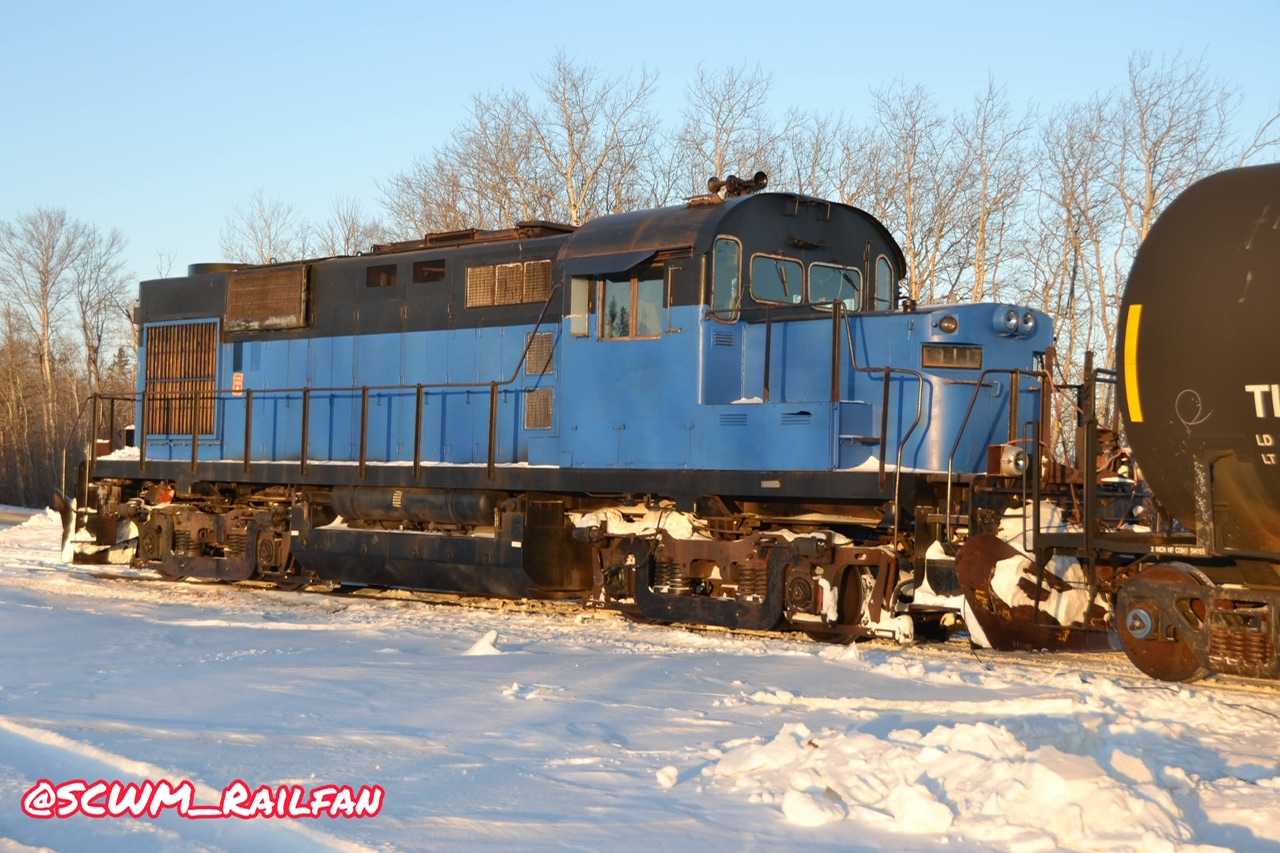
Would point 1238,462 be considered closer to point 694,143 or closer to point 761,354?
point 761,354

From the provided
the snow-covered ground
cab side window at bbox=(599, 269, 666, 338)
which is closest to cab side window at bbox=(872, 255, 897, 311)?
cab side window at bbox=(599, 269, 666, 338)

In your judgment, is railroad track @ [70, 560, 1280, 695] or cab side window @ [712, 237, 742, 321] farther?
cab side window @ [712, 237, 742, 321]

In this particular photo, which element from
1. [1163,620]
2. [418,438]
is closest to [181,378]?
[418,438]

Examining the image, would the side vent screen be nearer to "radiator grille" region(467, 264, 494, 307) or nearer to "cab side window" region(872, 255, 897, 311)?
"radiator grille" region(467, 264, 494, 307)

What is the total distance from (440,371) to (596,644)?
15.4 ft

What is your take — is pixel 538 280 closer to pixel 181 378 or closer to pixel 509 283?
pixel 509 283

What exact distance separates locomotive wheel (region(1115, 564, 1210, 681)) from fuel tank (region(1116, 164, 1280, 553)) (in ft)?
1.27

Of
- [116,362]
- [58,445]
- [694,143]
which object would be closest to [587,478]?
[694,143]

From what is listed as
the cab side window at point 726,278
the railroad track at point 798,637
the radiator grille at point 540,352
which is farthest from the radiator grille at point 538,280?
the railroad track at point 798,637

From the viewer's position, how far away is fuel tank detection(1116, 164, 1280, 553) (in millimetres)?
7312

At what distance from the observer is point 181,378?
17.0 m

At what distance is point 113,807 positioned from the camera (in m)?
5.62

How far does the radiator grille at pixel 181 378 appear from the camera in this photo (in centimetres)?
1662

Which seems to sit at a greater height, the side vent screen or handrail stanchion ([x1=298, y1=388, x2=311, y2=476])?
the side vent screen
